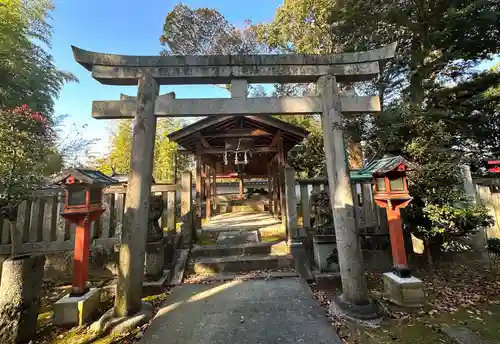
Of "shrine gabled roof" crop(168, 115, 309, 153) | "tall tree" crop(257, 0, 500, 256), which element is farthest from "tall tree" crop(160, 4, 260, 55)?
"shrine gabled roof" crop(168, 115, 309, 153)

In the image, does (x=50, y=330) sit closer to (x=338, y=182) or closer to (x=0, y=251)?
(x=0, y=251)

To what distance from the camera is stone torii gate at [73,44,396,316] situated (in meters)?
3.41

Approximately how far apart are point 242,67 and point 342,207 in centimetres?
289

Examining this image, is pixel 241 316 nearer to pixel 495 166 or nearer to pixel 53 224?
pixel 53 224

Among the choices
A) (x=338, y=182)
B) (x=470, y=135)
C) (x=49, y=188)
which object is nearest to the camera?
(x=338, y=182)

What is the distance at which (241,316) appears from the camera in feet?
10.5

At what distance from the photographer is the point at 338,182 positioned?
3.57m

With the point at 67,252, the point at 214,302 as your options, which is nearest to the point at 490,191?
the point at 214,302

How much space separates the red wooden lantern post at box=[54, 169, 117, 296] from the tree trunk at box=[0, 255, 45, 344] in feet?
1.71

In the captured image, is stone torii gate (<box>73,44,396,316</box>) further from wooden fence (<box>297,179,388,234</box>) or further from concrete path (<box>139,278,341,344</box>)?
wooden fence (<box>297,179,388,234</box>)

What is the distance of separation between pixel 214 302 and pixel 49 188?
179 inches

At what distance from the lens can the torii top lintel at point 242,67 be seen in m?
3.71

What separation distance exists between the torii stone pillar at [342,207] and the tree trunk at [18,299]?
14.0ft

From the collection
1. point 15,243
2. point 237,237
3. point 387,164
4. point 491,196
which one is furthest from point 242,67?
point 491,196
